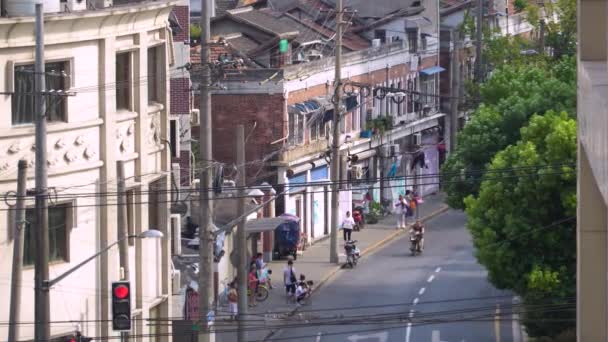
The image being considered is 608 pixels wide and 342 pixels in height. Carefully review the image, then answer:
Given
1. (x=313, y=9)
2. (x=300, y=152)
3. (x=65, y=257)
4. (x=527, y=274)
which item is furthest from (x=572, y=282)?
(x=313, y=9)

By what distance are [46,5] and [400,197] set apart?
104 feet

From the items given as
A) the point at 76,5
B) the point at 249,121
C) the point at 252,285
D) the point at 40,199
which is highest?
the point at 76,5

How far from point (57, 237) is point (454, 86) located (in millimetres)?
42130

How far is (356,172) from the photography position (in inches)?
2346

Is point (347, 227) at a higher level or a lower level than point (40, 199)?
lower

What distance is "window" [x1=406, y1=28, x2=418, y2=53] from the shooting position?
68.7 m

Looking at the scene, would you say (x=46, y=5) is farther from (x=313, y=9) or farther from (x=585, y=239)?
(x=313, y=9)

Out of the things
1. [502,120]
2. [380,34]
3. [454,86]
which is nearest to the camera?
[502,120]

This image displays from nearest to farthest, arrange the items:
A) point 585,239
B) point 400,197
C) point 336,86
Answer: point 585,239
point 336,86
point 400,197

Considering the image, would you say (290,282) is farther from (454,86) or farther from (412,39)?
(454,86)

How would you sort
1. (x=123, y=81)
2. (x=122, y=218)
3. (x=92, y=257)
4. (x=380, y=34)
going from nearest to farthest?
(x=92, y=257), (x=122, y=218), (x=123, y=81), (x=380, y=34)

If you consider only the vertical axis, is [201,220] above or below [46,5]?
below

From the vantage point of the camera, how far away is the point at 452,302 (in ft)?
145

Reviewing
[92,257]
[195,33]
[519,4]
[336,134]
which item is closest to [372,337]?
[336,134]
